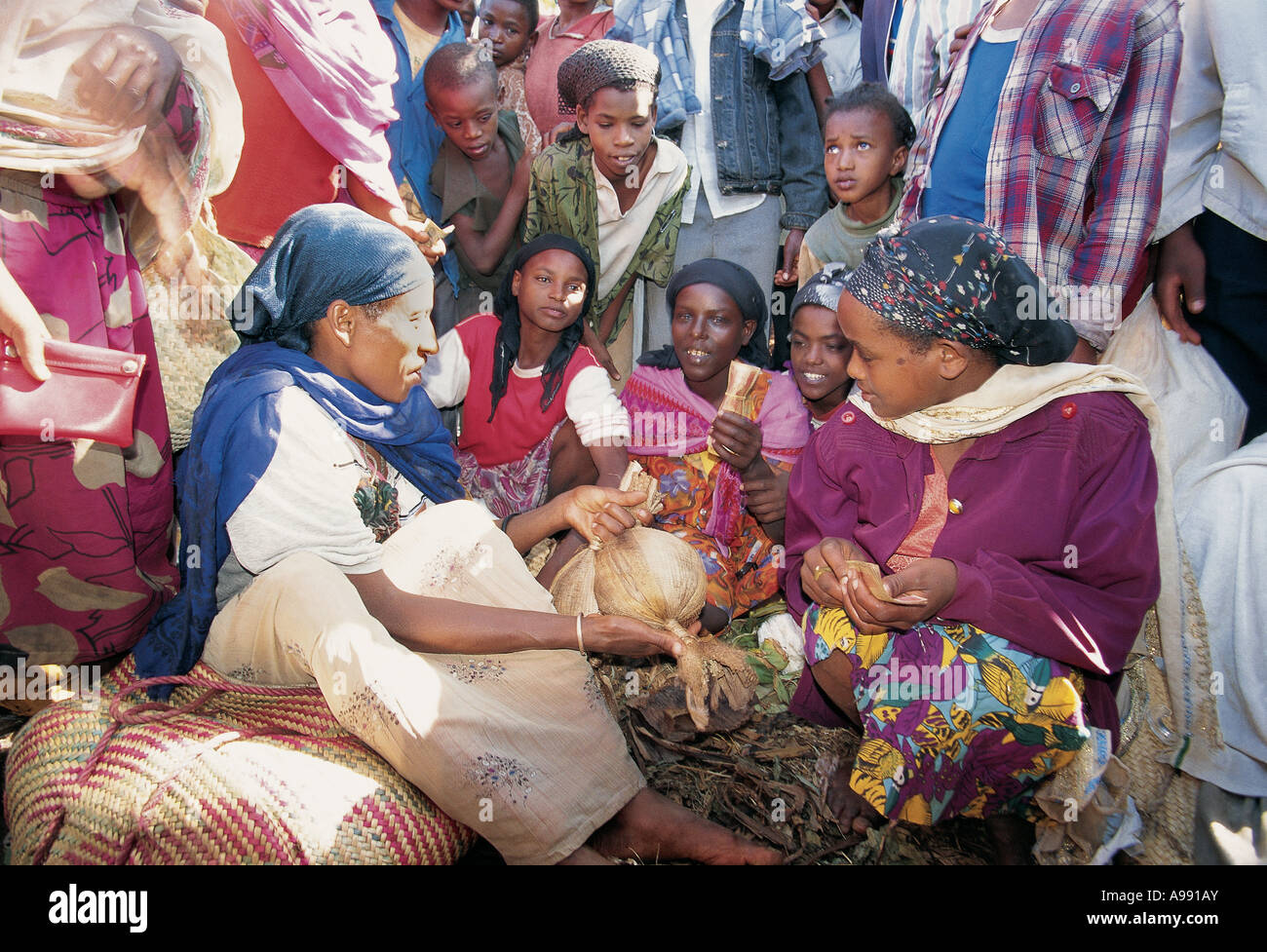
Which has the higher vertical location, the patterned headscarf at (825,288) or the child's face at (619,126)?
the child's face at (619,126)

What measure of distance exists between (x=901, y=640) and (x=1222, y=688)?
1017 millimetres

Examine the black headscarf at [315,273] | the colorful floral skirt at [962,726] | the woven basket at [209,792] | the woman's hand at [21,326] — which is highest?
the black headscarf at [315,273]

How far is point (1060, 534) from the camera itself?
2.55 metres

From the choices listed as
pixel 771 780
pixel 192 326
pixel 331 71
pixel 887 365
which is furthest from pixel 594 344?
pixel 771 780

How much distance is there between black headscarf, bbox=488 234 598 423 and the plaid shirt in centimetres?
176

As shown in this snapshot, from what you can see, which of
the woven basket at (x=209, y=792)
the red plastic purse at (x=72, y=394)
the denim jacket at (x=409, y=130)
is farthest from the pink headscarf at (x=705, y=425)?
the red plastic purse at (x=72, y=394)

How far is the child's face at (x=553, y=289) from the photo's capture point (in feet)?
13.0

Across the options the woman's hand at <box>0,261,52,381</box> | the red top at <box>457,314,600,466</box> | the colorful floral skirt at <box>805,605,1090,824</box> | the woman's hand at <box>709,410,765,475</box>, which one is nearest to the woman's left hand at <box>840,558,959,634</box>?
the colorful floral skirt at <box>805,605,1090,824</box>

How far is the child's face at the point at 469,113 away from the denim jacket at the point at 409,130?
0.22 ft

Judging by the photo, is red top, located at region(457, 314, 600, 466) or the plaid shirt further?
red top, located at region(457, 314, 600, 466)

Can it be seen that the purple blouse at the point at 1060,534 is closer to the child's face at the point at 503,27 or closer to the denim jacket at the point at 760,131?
the denim jacket at the point at 760,131

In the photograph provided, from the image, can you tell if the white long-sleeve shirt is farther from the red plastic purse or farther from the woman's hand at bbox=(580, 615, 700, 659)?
the red plastic purse

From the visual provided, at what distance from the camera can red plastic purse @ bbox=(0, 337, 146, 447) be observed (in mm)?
2496

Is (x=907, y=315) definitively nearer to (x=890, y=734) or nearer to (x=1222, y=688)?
(x=890, y=734)
